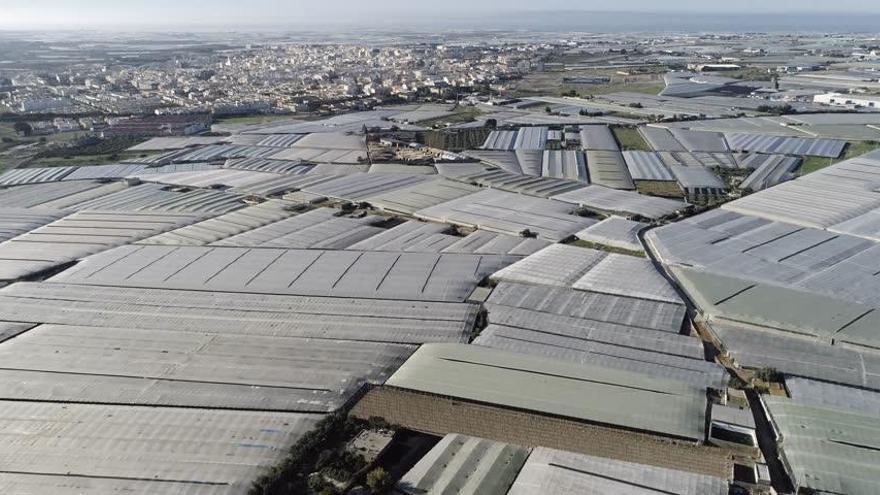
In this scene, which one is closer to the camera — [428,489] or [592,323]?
[428,489]

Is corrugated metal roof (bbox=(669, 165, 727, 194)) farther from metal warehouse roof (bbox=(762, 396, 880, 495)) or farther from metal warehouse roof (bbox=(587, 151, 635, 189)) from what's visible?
metal warehouse roof (bbox=(762, 396, 880, 495))

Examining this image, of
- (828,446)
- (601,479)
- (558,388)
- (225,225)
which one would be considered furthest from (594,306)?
(225,225)

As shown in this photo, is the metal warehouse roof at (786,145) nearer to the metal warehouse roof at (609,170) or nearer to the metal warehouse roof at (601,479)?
the metal warehouse roof at (609,170)

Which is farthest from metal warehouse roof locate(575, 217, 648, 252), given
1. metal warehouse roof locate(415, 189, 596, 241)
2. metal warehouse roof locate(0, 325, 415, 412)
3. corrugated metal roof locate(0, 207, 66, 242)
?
corrugated metal roof locate(0, 207, 66, 242)

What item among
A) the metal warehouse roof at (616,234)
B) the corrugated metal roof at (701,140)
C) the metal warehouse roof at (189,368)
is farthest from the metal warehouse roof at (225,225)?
the corrugated metal roof at (701,140)

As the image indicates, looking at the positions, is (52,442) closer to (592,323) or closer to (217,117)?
(592,323)

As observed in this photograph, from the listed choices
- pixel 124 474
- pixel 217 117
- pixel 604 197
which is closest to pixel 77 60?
pixel 217 117
